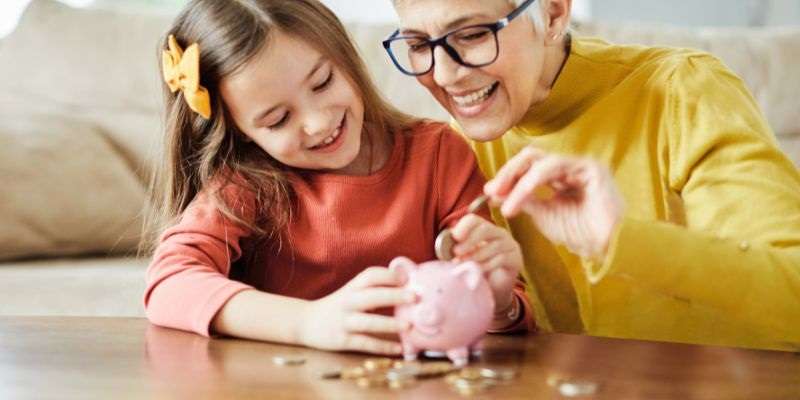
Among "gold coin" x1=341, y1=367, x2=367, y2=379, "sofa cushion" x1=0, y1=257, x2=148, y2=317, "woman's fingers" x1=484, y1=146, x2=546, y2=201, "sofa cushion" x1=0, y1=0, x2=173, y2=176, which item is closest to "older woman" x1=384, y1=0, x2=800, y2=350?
"woman's fingers" x1=484, y1=146, x2=546, y2=201

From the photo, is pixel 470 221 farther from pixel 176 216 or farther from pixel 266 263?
pixel 176 216

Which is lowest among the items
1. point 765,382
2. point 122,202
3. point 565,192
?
point 122,202

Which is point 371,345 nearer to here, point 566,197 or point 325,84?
point 566,197

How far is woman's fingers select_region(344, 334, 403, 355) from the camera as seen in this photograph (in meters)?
1.15

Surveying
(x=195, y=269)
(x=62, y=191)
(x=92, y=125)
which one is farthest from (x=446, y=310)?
(x=92, y=125)

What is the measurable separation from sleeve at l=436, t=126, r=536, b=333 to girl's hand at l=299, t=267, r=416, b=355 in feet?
1.29

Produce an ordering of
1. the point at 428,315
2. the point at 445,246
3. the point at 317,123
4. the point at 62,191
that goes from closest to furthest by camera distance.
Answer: the point at 428,315
the point at 445,246
the point at 317,123
the point at 62,191

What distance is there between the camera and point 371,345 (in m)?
1.16

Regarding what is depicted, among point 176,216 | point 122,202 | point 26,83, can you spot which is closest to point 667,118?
point 176,216

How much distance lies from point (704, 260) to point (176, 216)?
2.46 ft

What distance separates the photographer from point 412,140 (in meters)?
1.63

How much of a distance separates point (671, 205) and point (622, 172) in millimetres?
82

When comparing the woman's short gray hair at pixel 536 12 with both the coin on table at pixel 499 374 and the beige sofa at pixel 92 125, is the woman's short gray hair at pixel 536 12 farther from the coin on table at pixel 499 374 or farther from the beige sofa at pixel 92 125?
the beige sofa at pixel 92 125

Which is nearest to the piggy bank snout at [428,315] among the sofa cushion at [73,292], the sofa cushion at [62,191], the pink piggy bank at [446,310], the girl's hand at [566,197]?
the pink piggy bank at [446,310]
